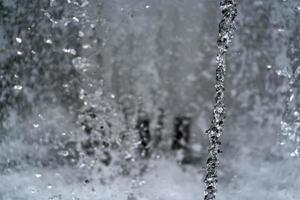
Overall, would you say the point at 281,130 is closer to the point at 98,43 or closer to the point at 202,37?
the point at 202,37

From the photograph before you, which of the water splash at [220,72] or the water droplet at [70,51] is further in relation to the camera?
the water droplet at [70,51]

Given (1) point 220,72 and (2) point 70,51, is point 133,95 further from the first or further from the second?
(1) point 220,72

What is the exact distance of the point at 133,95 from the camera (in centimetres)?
316

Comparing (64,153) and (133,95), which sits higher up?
(133,95)

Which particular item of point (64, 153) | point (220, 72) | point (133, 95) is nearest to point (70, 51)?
point (133, 95)

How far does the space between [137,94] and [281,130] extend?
1.07 meters

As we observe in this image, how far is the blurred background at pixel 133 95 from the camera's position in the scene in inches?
123

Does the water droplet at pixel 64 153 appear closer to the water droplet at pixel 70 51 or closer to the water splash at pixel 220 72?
the water droplet at pixel 70 51

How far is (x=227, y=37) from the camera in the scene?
240 cm

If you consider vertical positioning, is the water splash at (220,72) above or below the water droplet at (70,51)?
below

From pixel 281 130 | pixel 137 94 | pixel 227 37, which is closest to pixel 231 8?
pixel 227 37

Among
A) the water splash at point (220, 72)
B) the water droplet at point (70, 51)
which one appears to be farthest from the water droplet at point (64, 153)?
the water splash at point (220, 72)

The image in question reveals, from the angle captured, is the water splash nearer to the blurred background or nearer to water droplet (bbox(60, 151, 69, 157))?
the blurred background

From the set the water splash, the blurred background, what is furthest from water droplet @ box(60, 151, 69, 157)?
the water splash
